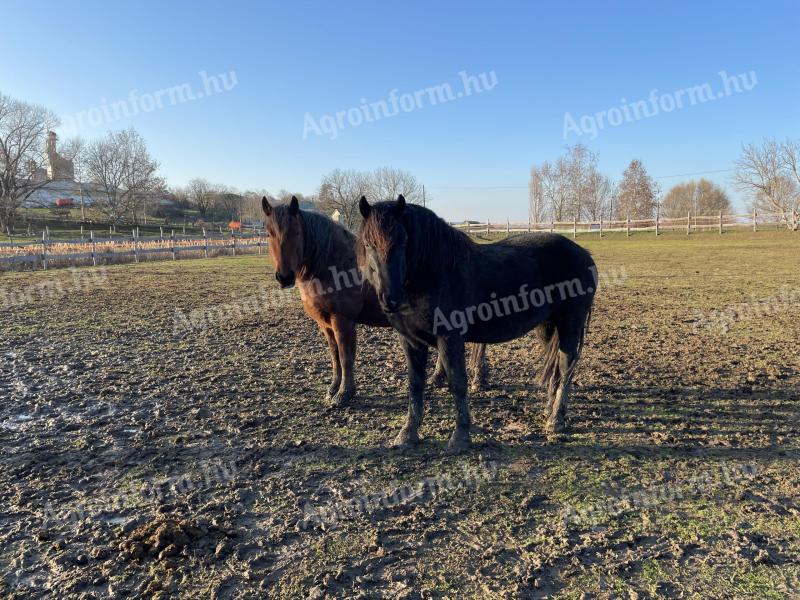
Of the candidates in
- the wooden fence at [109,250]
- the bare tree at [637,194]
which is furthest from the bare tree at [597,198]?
the wooden fence at [109,250]

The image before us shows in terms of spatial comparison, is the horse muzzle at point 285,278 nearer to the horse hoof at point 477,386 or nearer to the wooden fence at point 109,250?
the horse hoof at point 477,386

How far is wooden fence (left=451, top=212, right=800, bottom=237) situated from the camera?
111ft

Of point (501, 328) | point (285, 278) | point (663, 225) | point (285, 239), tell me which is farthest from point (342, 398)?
point (663, 225)

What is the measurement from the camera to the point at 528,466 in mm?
3180

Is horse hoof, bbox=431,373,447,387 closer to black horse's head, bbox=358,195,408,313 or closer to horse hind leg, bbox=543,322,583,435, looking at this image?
horse hind leg, bbox=543,322,583,435

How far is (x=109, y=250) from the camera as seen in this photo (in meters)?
22.7

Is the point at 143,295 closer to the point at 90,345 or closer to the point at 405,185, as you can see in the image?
the point at 90,345

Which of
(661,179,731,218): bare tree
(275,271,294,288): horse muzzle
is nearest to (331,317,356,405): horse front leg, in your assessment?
(275,271,294,288): horse muzzle

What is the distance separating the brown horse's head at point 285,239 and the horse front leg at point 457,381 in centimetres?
156

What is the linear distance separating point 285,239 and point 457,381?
6.48ft

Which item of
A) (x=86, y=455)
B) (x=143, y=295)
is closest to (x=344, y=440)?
(x=86, y=455)

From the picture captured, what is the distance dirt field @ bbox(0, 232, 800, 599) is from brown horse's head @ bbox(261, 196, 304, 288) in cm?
134

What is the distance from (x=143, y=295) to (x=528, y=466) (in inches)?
446

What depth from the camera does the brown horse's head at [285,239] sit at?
3.97m
